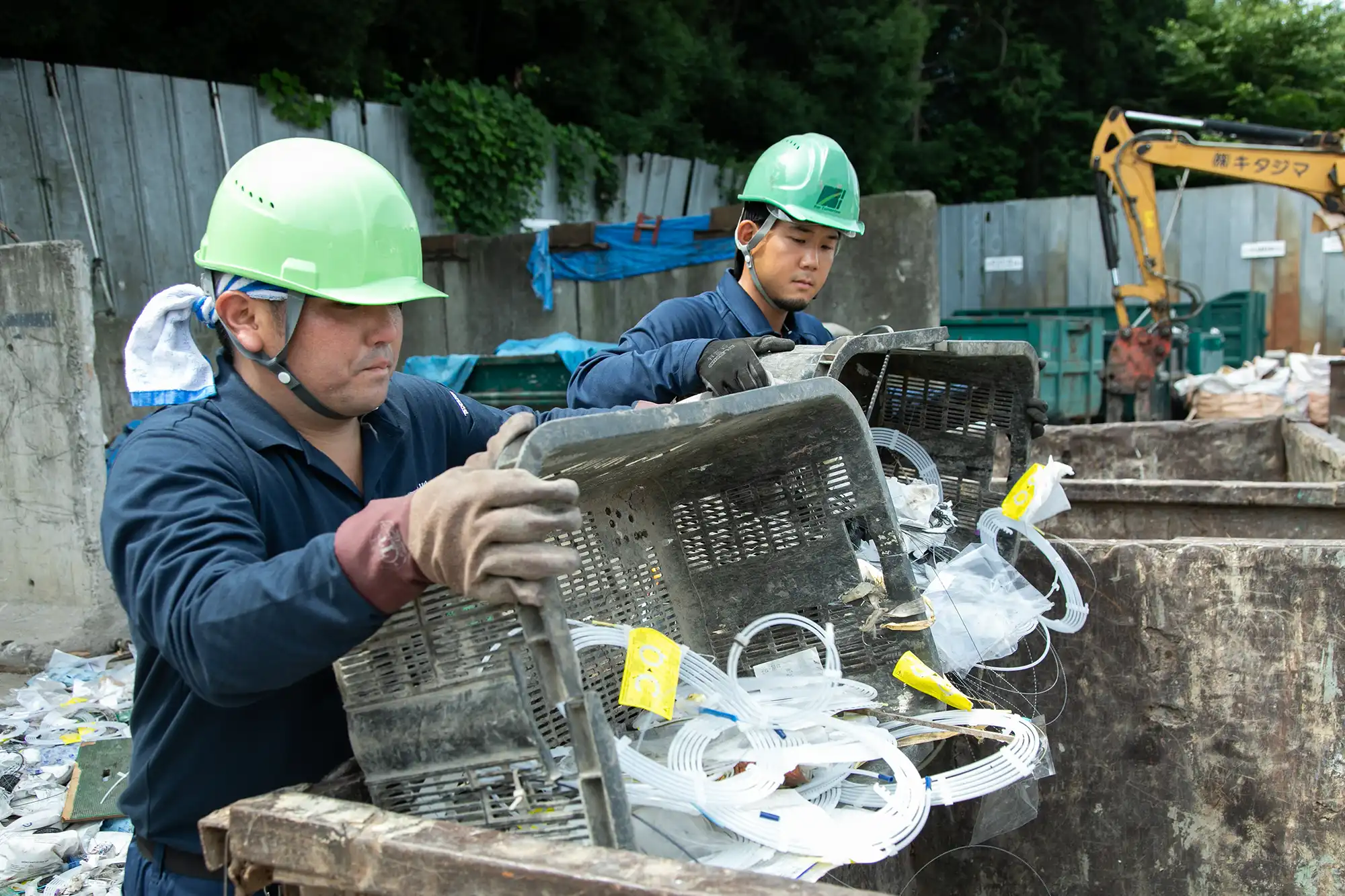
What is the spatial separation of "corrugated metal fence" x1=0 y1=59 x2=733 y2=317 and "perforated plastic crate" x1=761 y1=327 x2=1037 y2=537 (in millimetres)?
6143

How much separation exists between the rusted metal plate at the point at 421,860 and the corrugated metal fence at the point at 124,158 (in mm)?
6919

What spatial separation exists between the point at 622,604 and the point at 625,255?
22.9 ft

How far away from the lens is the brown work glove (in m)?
1.23

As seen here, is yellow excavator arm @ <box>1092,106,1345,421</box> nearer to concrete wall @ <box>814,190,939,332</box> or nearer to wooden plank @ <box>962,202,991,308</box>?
concrete wall @ <box>814,190,939,332</box>

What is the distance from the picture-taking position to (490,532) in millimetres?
1223

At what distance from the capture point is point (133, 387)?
163 centimetres

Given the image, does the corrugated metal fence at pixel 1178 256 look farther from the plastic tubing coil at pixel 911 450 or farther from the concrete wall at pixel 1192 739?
the concrete wall at pixel 1192 739

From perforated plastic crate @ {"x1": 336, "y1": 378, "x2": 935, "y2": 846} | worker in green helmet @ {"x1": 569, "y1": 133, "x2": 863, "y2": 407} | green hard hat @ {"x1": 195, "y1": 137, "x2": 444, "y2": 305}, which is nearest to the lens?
perforated plastic crate @ {"x1": 336, "y1": 378, "x2": 935, "y2": 846}

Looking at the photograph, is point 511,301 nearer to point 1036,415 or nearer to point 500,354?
point 500,354

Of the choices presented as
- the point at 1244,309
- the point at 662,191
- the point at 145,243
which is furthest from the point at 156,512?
the point at 1244,309

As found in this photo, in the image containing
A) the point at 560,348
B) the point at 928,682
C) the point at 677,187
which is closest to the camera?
the point at 928,682

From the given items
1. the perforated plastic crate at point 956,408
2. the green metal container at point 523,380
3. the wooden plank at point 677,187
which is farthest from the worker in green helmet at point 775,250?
the wooden plank at point 677,187

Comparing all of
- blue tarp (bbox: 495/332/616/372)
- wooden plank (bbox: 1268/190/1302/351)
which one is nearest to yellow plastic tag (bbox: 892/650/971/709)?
blue tarp (bbox: 495/332/616/372)

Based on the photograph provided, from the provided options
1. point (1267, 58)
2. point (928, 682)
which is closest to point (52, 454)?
point (928, 682)
